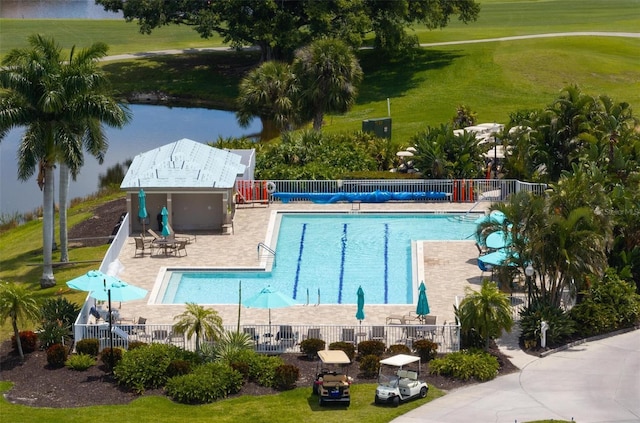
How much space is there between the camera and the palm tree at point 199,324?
3609cm

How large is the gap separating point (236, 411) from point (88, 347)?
21.1ft

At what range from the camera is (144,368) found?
35031 millimetres

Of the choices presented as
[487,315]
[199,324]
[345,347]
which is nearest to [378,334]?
[345,347]

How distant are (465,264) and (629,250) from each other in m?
6.13

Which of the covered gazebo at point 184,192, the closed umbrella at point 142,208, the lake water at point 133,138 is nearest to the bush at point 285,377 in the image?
the closed umbrella at point 142,208

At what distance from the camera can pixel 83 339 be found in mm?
37500

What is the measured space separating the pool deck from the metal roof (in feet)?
6.88

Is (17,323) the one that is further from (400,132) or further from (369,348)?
(400,132)

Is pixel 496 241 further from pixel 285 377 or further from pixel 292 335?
pixel 285 377

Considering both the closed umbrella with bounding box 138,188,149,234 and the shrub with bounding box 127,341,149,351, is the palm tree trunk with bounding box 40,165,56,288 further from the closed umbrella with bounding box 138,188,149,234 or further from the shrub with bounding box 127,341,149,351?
the shrub with bounding box 127,341,149,351

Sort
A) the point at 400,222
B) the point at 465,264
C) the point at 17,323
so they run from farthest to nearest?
the point at 400,222 → the point at 465,264 → the point at 17,323

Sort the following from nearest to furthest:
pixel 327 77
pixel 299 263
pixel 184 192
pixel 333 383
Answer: pixel 333 383, pixel 299 263, pixel 184 192, pixel 327 77

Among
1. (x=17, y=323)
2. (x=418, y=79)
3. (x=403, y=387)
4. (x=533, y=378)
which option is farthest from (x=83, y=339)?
(x=418, y=79)

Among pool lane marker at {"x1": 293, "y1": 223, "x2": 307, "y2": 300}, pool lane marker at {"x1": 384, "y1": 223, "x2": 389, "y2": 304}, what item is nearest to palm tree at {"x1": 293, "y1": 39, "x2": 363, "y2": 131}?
pool lane marker at {"x1": 293, "y1": 223, "x2": 307, "y2": 300}
